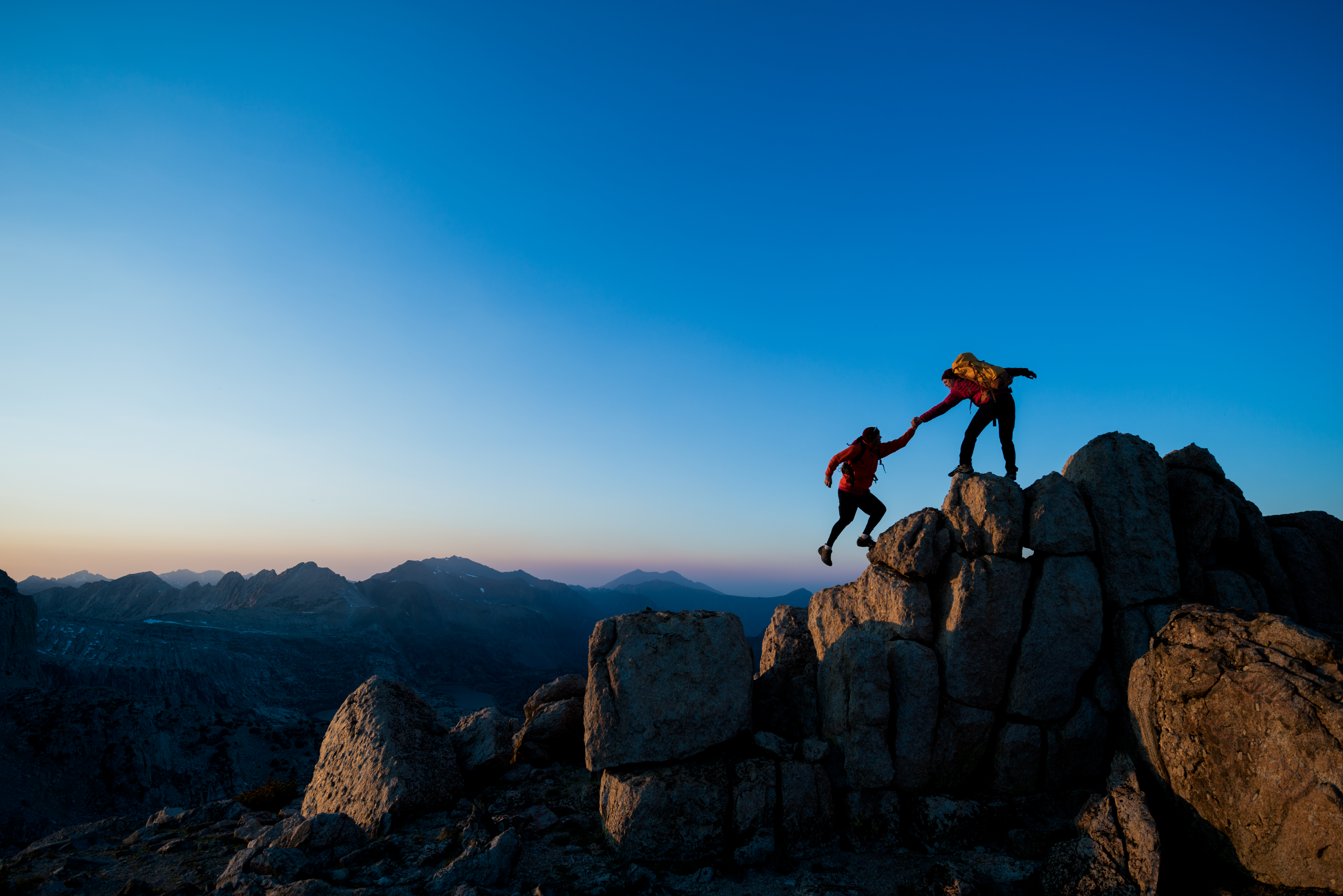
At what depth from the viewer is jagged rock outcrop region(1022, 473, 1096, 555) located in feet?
47.8

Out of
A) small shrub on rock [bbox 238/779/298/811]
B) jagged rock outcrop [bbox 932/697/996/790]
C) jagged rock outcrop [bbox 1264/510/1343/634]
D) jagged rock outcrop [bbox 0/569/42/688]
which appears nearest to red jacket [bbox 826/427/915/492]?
jagged rock outcrop [bbox 932/697/996/790]

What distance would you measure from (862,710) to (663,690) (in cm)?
489

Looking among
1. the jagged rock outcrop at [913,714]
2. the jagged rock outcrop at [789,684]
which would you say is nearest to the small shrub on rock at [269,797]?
the jagged rock outcrop at [789,684]

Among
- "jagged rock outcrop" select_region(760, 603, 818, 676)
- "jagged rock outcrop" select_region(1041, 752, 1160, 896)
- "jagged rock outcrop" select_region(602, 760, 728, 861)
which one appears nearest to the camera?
"jagged rock outcrop" select_region(1041, 752, 1160, 896)

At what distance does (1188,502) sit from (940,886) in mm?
12147

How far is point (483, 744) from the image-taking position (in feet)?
57.7

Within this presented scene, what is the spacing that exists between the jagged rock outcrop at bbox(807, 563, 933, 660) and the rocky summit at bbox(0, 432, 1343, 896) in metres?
0.09

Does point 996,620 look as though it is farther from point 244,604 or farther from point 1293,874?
point 244,604

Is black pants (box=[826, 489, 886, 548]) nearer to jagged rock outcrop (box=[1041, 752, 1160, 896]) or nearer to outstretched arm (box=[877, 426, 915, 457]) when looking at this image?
outstretched arm (box=[877, 426, 915, 457])

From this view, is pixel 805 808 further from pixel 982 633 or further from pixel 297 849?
pixel 297 849

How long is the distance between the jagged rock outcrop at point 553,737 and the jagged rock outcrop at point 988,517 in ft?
37.9

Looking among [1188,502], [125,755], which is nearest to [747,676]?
[1188,502]

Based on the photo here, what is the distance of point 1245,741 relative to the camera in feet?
33.9

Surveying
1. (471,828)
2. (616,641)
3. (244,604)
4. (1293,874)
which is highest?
(616,641)
